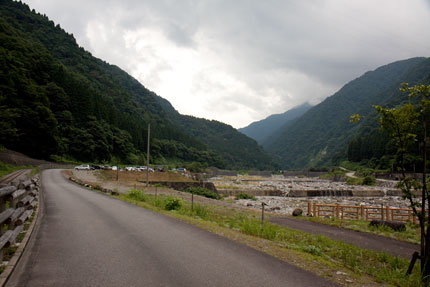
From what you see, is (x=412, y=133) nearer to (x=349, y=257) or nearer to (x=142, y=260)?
(x=349, y=257)

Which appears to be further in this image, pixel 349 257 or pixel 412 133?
pixel 349 257

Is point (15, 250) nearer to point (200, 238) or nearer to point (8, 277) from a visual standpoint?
point (8, 277)

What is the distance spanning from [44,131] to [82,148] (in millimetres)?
17455

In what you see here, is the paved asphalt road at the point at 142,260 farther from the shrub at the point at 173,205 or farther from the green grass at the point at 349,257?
the shrub at the point at 173,205

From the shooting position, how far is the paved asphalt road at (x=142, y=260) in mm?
5445

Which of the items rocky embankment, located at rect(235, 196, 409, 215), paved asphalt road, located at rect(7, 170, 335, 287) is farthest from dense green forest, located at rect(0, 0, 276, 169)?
paved asphalt road, located at rect(7, 170, 335, 287)

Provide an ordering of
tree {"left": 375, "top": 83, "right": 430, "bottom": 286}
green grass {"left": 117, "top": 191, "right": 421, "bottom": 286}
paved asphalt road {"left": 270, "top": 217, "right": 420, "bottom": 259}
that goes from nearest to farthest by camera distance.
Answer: tree {"left": 375, "top": 83, "right": 430, "bottom": 286} < green grass {"left": 117, "top": 191, "right": 421, "bottom": 286} < paved asphalt road {"left": 270, "top": 217, "right": 420, "bottom": 259}

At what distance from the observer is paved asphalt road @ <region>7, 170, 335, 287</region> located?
17.9 ft

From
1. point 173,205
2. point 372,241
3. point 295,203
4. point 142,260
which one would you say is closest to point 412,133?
point 142,260

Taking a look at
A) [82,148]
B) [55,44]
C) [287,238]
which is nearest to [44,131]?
[82,148]

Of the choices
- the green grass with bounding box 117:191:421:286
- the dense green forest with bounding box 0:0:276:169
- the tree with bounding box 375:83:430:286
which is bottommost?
the green grass with bounding box 117:191:421:286

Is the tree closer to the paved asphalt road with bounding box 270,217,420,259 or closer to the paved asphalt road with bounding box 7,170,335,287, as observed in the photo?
the paved asphalt road with bounding box 7,170,335,287

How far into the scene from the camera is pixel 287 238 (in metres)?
12.4

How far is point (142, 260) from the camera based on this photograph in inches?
257
